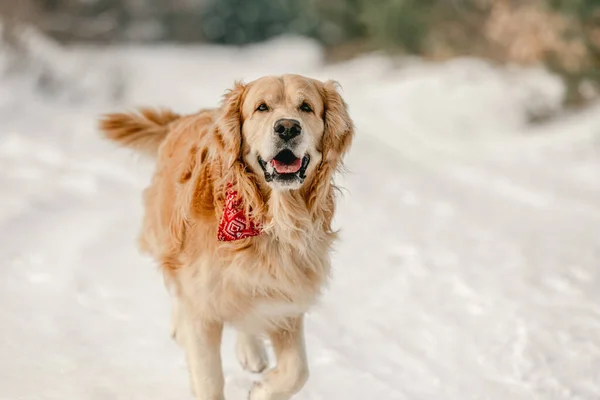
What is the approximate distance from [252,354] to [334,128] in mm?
1329

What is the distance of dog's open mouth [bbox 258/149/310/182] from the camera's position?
10.0ft

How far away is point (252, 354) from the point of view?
12.8 ft

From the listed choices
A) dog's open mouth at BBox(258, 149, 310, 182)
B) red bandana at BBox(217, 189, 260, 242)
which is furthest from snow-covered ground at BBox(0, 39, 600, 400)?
dog's open mouth at BBox(258, 149, 310, 182)

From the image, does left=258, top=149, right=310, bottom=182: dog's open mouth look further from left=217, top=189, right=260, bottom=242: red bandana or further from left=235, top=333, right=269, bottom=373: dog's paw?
left=235, top=333, right=269, bottom=373: dog's paw

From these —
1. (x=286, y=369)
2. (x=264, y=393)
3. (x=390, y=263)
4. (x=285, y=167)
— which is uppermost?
(x=285, y=167)

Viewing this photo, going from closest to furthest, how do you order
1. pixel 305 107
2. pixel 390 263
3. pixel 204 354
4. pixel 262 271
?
pixel 305 107
pixel 262 271
pixel 204 354
pixel 390 263

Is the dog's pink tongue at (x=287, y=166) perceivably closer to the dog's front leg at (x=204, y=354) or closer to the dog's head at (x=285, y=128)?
the dog's head at (x=285, y=128)

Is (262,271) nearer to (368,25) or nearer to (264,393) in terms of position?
(264,393)

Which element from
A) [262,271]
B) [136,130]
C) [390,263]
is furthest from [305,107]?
[390,263]

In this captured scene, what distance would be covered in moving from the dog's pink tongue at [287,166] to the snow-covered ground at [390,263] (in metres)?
1.31

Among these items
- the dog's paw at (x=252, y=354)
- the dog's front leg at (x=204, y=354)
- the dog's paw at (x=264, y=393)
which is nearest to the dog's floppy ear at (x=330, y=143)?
the dog's front leg at (x=204, y=354)

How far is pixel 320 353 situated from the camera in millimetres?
4297

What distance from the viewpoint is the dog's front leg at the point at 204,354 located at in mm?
3359

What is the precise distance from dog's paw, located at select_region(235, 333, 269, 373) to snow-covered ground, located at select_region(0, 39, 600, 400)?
9cm
